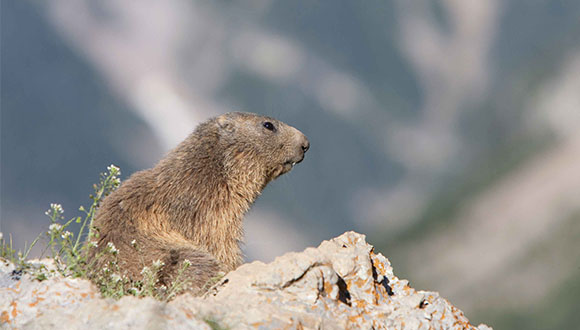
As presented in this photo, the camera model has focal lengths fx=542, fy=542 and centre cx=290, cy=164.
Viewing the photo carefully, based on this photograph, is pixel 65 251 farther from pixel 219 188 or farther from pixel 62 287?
pixel 219 188

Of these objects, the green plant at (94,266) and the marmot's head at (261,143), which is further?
the marmot's head at (261,143)

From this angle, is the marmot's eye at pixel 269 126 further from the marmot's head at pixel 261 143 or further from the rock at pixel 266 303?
the rock at pixel 266 303

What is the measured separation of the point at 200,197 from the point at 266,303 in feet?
12.5

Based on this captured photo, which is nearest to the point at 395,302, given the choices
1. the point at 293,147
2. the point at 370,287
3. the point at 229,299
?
the point at 370,287

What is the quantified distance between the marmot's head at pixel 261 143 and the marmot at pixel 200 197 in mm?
18

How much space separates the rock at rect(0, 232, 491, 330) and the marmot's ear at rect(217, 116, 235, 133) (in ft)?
12.3

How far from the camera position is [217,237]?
835 cm

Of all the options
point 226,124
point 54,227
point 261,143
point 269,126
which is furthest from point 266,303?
point 269,126

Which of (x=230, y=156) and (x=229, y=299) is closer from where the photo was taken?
(x=229, y=299)

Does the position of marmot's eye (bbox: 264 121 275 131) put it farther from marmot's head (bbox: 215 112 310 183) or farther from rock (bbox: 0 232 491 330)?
rock (bbox: 0 232 491 330)

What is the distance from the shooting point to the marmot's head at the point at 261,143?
962cm

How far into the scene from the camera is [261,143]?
991 cm

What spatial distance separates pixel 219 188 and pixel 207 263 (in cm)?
200

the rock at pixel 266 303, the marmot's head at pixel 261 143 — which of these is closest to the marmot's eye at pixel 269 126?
the marmot's head at pixel 261 143
